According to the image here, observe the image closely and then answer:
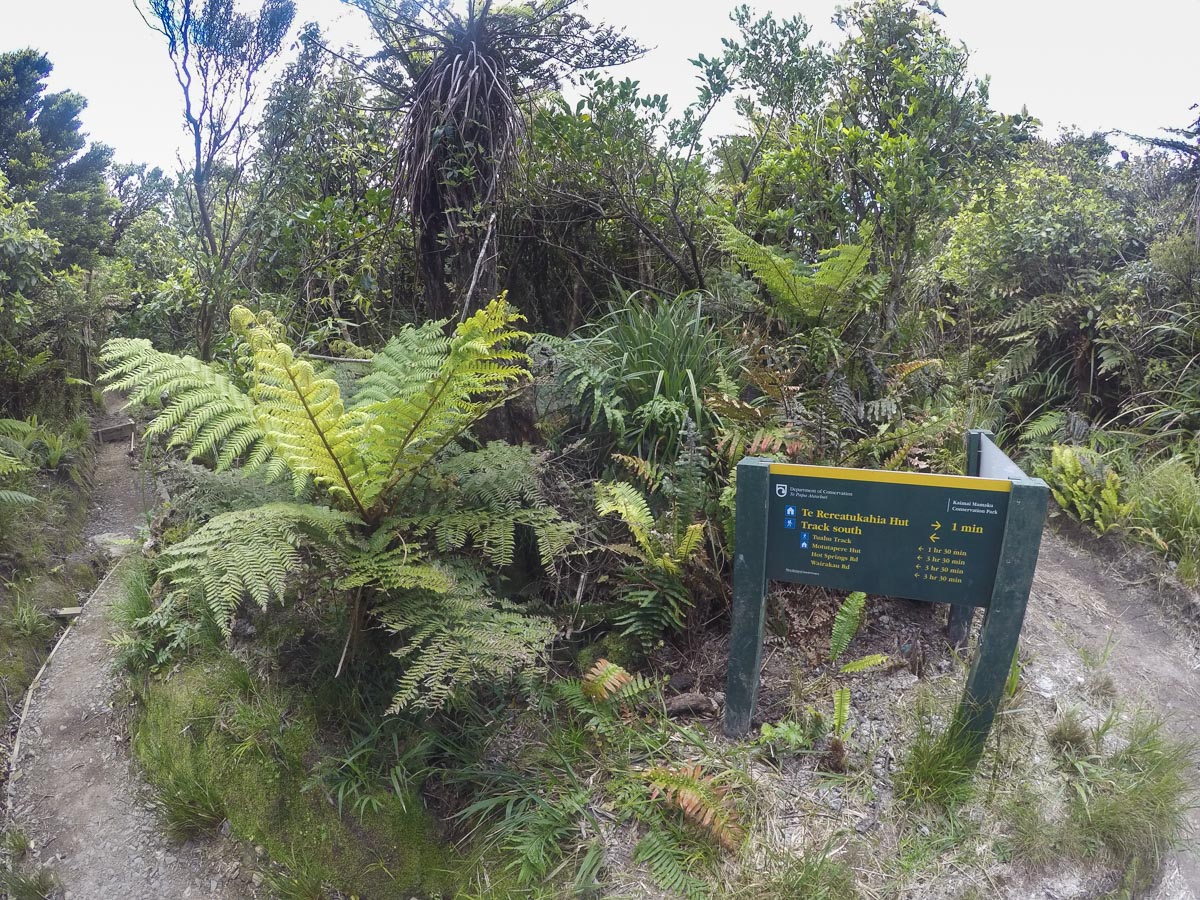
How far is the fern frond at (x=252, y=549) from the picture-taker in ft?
6.78

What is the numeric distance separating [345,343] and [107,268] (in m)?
6.68

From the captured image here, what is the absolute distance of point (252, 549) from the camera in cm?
215

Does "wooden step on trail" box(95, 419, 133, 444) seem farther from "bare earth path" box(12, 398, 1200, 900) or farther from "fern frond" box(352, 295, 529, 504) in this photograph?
"fern frond" box(352, 295, 529, 504)

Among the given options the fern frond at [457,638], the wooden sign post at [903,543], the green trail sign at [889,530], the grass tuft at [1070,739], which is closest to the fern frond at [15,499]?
the fern frond at [457,638]

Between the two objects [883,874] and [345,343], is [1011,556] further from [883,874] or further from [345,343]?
[345,343]

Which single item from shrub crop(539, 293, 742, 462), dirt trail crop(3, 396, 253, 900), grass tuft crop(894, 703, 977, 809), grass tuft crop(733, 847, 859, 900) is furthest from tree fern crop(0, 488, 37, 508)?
grass tuft crop(894, 703, 977, 809)

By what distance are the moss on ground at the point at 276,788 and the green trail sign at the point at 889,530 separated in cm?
171

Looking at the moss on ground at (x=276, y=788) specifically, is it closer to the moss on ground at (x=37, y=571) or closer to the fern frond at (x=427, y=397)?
the fern frond at (x=427, y=397)

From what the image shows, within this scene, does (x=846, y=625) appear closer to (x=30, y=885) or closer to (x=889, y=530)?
(x=889, y=530)

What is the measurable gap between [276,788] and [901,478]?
2611 mm

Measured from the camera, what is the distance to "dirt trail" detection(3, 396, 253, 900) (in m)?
2.67

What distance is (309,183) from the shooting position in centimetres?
506

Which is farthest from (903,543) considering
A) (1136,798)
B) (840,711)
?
(1136,798)

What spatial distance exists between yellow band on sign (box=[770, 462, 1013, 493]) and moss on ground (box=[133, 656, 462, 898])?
1.86 m
